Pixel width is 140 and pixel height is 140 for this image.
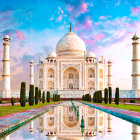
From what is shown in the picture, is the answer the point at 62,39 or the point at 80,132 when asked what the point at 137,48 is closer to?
the point at 62,39

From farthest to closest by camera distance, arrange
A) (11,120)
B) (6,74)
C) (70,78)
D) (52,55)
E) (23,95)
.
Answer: (52,55)
(70,78)
(6,74)
(23,95)
(11,120)

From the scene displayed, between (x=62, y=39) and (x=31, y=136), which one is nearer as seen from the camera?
(x=31, y=136)

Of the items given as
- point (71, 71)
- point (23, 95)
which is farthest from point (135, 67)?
point (23, 95)

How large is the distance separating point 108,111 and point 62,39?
1135 inches

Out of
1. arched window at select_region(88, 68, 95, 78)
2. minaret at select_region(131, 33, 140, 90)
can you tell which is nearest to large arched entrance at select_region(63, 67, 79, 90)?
arched window at select_region(88, 68, 95, 78)

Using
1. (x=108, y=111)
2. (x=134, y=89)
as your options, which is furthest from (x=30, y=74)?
(x=108, y=111)

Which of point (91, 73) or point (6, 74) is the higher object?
point (91, 73)

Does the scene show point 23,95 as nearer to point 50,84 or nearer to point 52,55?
point 50,84

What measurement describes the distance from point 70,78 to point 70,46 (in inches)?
205

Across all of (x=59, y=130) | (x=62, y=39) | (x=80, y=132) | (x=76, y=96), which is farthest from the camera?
(x=62, y=39)

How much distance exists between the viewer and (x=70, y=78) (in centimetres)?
3525

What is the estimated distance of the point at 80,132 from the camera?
4.78m

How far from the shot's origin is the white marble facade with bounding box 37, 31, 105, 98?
33.0 metres

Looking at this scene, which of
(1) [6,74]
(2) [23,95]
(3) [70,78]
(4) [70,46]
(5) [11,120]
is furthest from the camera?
(4) [70,46]
